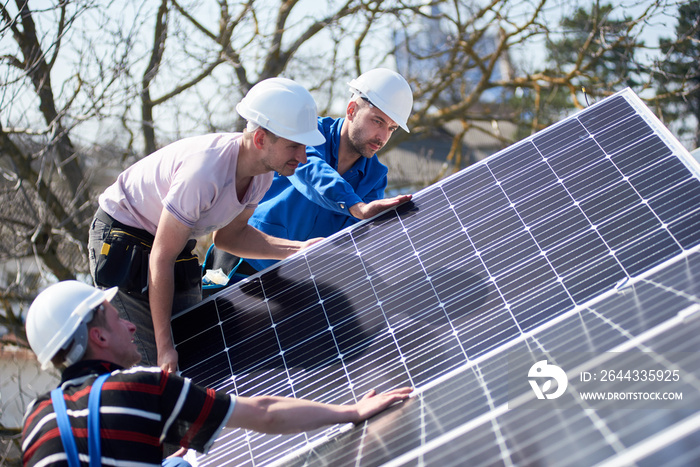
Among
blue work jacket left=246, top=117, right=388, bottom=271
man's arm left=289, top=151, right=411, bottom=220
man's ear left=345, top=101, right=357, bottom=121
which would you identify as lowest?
blue work jacket left=246, top=117, right=388, bottom=271

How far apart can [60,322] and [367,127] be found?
2.70m

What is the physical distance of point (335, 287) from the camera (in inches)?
154

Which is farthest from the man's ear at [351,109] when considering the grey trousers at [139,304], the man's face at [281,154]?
the grey trousers at [139,304]

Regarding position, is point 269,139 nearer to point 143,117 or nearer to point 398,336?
point 398,336

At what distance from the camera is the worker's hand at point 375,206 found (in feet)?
13.6

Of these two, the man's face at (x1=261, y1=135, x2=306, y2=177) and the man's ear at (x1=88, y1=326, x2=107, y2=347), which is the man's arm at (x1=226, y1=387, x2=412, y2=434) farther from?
the man's face at (x1=261, y1=135, x2=306, y2=177)

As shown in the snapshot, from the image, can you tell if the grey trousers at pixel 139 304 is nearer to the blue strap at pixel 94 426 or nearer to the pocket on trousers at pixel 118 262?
the pocket on trousers at pixel 118 262

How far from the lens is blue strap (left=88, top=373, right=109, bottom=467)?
221 centimetres

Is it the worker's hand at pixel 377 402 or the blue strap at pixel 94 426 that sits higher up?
the blue strap at pixel 94 426

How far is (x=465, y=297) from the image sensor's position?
3.44 meters

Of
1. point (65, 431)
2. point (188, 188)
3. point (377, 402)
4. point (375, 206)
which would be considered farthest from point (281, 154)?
point (65, 431)

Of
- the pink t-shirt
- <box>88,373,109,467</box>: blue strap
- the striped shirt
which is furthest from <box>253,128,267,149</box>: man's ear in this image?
<box>88,373,109,467</box>: blue strap

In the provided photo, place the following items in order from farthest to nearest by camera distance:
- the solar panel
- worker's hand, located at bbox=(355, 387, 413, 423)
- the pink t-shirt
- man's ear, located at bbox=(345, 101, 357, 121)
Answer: man's ear, located at bbox=(345, 101, 357, 121) < the pink t-shirt < worker's hand, located at bbox=(355, 387, 413, 423) < the solar panel

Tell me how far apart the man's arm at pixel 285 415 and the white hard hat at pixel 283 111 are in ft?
4.95
